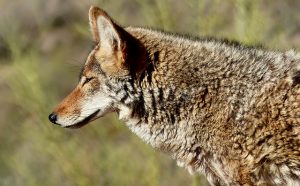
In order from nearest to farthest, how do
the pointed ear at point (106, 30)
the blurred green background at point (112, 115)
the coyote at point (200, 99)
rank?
1. the coyote at point (200, 99)
2. the pointed ear at point (106, 30)
3. the blurred green background at point (112, 115)

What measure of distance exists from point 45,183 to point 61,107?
25.4 feet

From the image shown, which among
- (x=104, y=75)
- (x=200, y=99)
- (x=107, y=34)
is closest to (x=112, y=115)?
(x=104, y=75)

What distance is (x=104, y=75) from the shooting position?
22.5 feet

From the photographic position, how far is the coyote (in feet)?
20.4

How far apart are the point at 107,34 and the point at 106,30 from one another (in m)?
0.04

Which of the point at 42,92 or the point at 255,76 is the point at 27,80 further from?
the point at 255,76

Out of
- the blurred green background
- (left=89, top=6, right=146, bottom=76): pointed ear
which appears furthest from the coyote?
the blurred green background

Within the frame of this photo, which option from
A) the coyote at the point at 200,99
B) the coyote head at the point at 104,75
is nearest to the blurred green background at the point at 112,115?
the coyote head at the point at 104,75

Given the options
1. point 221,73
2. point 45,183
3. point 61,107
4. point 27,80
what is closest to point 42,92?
point 27,80

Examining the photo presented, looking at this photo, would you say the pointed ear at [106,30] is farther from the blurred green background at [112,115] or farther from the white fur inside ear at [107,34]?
the blurred green background at [112,115]

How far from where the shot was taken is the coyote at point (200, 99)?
6.23 meters

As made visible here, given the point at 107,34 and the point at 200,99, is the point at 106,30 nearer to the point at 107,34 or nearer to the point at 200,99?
the point at 107,34

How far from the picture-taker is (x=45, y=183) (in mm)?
14586

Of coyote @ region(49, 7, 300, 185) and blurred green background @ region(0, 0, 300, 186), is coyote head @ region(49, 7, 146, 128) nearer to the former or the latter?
coyote @ region(49, 7, 300, 185)
